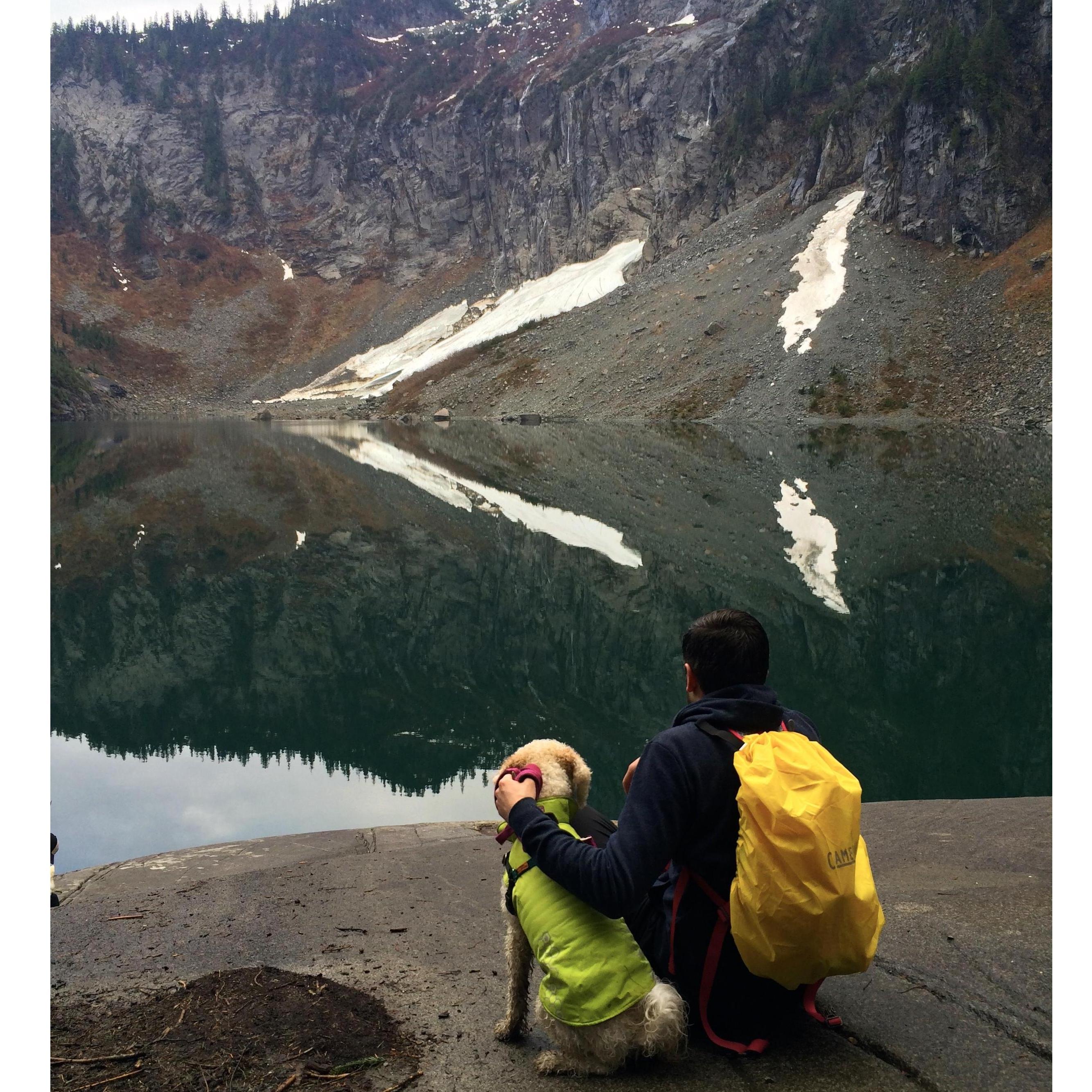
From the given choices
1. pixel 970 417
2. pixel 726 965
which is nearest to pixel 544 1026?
pixel 726 965

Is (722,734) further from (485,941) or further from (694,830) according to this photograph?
(485,941)

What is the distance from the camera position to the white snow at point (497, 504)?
64.7 feet

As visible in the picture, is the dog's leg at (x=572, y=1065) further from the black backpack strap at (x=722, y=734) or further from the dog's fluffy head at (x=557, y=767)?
the black backpack strap at (x=722, y=734)

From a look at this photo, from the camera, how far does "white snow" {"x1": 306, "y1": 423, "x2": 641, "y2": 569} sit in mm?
19719

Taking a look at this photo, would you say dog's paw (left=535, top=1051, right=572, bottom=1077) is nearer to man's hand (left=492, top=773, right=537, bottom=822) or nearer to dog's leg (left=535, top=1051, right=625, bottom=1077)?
dog's leg (left=535, top=1051, right=625, bottom=1077)

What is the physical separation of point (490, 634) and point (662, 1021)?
11.0 meters

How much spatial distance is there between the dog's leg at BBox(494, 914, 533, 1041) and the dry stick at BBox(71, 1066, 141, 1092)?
1.29m

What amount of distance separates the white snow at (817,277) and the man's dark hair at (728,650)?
5909 centimetres

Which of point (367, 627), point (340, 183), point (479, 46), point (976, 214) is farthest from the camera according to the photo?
point (479, 46)

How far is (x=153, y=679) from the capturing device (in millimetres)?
12711

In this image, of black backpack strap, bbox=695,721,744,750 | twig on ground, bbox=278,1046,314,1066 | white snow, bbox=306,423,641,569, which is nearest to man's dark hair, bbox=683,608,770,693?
black backpack strap, bbox=695,721,744,750

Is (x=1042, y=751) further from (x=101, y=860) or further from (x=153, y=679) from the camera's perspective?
(x=153, y=679)

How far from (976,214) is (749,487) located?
167 feet

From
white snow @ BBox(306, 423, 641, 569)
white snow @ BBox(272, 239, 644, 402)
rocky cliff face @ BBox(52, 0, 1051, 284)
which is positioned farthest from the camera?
white snow @ BBox(272, 239, 644, 402)
